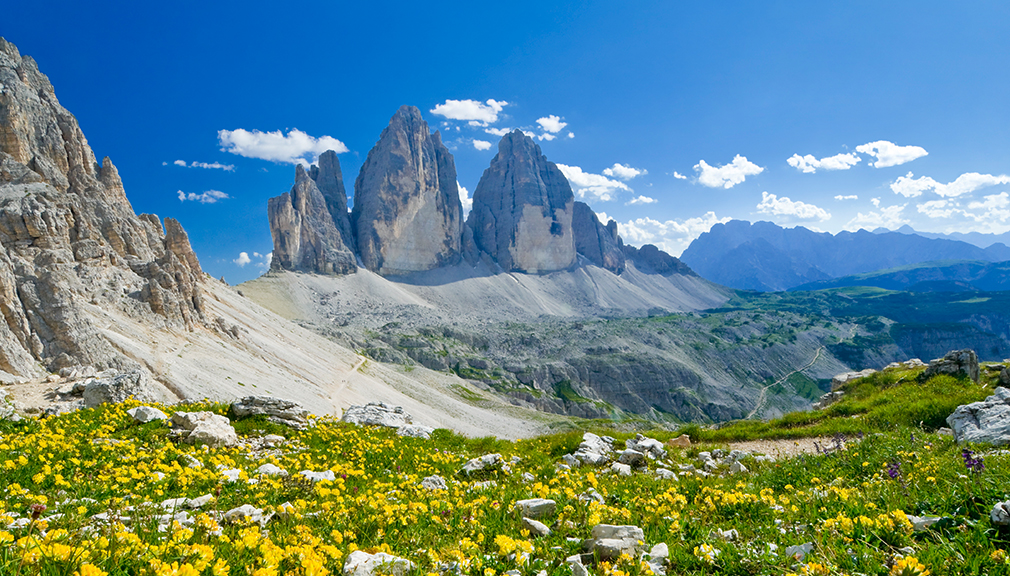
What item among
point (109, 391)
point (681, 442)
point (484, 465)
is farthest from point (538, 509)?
point (109, 391)

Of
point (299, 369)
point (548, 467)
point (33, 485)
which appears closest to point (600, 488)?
point (548, 467)

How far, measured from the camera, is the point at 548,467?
1138 cm

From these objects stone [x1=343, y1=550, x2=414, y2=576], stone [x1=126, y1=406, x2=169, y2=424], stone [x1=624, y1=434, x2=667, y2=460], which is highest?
stone [x1=126, y1=406, x2=169, y2=424]

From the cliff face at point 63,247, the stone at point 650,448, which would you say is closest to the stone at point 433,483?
the stone at point 650,448

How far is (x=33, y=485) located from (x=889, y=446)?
1711cm

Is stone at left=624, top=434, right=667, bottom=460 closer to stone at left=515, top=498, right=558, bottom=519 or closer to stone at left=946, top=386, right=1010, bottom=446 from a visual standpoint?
stone at left=946, top=386, right=1010, bottom=446

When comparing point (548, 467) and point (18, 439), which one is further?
point (548, 467)

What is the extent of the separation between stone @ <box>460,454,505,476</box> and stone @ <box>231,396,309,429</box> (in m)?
7.97

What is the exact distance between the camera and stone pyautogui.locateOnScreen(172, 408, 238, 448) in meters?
11.9

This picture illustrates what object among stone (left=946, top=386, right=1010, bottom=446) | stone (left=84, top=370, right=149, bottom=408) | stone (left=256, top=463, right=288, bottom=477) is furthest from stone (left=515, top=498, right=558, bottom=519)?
stone (left=84, top=370, right=149, bottom=408)

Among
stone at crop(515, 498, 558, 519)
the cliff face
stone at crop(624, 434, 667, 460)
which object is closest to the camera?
stone at crop(515, 498, 558, 519)

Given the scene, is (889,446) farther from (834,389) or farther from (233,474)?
(834,389)

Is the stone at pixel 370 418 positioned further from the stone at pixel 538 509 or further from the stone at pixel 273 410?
the stone at pixel 538 509

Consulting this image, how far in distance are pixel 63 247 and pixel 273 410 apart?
201ft
